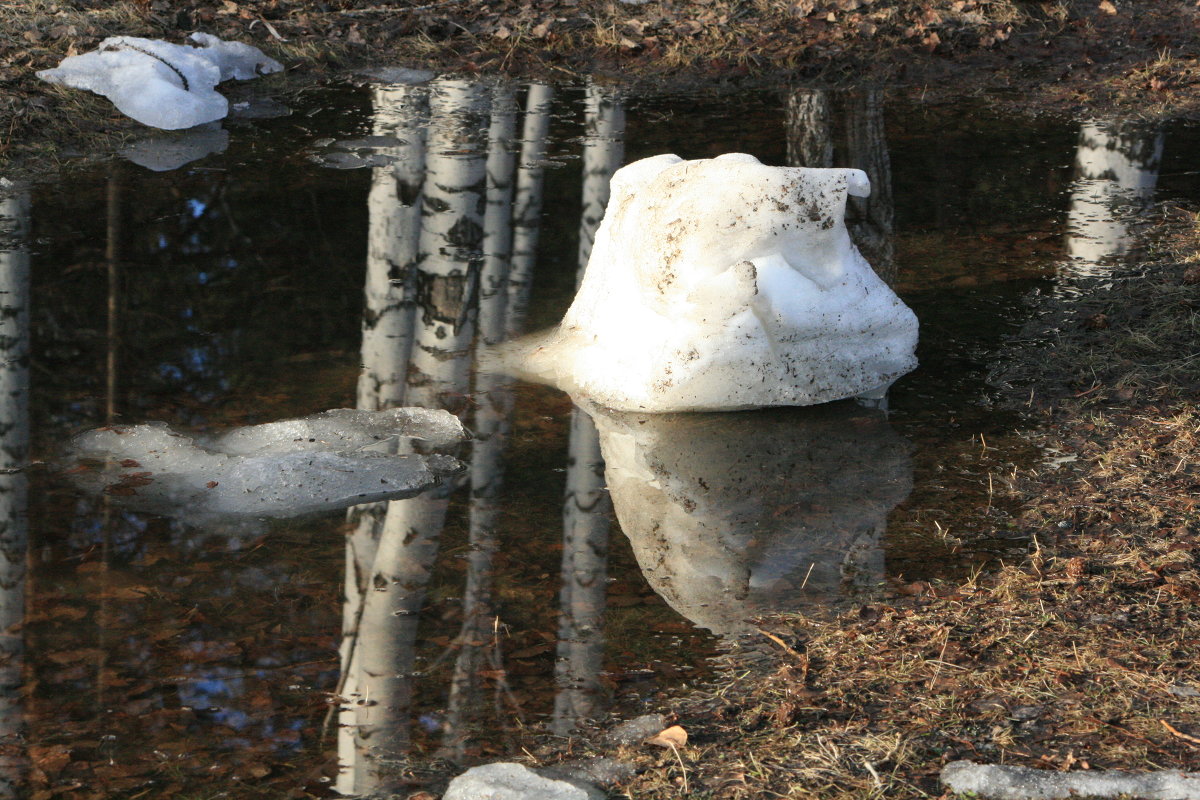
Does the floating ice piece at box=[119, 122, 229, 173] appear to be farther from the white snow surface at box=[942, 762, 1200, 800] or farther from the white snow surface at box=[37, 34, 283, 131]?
the white snow surface at box=[942, 762, 1200, 800]

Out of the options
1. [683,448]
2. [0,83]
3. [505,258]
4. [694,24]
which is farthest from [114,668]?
[694,24]

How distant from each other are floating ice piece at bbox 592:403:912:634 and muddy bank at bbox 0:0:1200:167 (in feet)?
20.1

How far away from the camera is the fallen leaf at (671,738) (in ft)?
11.8

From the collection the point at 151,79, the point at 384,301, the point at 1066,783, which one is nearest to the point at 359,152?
Answer: the point at 151,79

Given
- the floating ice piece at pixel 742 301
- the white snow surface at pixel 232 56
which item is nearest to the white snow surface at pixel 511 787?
the floating ice piece at pixel 742 301

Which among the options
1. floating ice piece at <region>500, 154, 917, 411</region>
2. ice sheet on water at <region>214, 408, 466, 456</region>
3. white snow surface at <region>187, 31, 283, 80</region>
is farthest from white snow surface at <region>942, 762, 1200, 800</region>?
white snow surface at <region>187, 31, 283, 80</region>

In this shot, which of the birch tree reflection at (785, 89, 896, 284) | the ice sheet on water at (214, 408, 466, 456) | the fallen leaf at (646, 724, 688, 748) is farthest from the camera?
the birch tree reflection at (785, 89, 896, 284)

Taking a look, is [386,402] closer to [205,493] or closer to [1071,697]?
[205,493]

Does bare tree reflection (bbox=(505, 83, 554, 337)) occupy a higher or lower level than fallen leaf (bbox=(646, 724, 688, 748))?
higher

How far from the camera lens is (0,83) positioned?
31.0 ft

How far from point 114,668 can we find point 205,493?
3.80 feet

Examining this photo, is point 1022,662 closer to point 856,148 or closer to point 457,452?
point 457,452

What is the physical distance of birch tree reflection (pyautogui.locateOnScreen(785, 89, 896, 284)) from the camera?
791cm

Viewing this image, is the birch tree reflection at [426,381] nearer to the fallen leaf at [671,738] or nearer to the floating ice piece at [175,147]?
the fallen leaf at [671,738]
